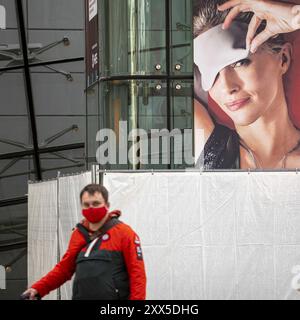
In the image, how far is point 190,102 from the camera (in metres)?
20.2

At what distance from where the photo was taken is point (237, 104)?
20188mm

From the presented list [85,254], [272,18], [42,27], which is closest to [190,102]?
[272,18]

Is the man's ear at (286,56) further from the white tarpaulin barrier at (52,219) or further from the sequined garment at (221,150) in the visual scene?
the white tarpaulin barrier at (52,219)

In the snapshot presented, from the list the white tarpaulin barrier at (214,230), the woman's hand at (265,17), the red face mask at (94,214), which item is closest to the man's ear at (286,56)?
the woman's hand at (265,17)

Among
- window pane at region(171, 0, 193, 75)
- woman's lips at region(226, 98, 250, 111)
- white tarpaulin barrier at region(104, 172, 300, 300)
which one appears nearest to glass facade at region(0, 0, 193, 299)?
window pane at region(171, 0, 193, 75)

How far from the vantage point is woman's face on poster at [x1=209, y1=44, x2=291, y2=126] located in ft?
65.5

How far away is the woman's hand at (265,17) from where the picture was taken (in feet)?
65.1

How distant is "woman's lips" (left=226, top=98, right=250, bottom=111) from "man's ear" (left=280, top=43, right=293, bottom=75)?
32.0 inches

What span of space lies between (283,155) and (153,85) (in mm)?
2479

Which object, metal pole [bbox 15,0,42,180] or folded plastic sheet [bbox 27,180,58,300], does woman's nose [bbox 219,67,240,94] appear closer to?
folded plastic sheet [bbox 27,180,58,300]

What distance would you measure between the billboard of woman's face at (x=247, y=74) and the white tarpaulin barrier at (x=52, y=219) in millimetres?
2582

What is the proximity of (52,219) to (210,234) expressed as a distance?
141 inches

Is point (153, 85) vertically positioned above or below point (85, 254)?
above
